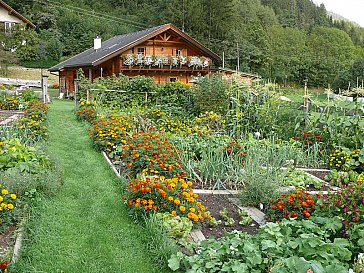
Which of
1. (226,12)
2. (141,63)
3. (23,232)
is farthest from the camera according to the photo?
(226,12)

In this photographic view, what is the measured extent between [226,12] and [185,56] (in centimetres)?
2586

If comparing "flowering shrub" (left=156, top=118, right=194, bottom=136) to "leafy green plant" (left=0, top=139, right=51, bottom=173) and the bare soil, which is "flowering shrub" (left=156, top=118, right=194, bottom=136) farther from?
the bare soil

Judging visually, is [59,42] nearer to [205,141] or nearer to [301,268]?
[205,141]

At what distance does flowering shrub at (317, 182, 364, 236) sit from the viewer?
11.3 ft

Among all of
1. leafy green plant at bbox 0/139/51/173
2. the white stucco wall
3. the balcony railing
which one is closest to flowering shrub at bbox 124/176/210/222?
leafy green plant at bbox 0/139/51/173

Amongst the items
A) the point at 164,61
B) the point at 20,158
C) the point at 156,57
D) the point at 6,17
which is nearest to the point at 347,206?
the point at 20,158

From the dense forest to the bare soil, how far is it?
91.8 feet

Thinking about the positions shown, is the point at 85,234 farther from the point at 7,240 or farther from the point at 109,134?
the point at 109,134

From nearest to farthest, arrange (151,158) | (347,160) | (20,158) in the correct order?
(20,158) < (151,158) < (347,160)

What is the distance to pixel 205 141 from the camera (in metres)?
7.04

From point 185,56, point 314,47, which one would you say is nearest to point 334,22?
point 314,47

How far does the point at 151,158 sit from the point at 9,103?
30.1 ft

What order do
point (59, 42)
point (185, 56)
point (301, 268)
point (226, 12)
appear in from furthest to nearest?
1. point (226, 12)
2. point (59, 42)
3. point (185, 56)
4. point (301, 268)

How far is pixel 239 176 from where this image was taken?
5438 millimetres
